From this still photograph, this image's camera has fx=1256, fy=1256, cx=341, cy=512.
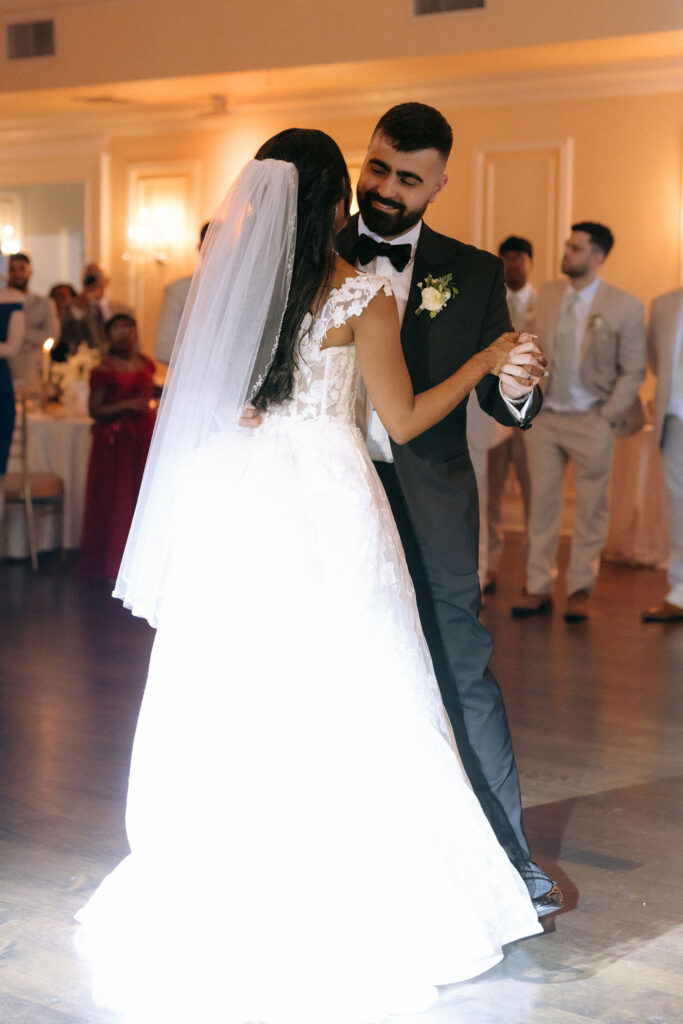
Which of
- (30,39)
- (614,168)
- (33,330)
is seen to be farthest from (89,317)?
(614,168)

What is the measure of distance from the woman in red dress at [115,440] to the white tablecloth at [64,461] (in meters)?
0.52

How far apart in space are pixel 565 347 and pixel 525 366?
3719 mm

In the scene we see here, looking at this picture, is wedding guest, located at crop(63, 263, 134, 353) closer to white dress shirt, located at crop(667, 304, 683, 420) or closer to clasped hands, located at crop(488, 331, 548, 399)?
white dress shirt, located at crop(667, 304, 683, 420)

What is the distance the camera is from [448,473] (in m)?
2.53

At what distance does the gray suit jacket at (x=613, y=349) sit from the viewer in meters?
5.77

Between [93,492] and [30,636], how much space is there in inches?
67.2

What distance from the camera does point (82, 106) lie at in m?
10.1

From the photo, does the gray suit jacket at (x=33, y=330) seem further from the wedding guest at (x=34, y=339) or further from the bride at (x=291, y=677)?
the bride at (x=291, y=677)

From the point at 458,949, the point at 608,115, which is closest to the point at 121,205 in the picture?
the point at 608,115

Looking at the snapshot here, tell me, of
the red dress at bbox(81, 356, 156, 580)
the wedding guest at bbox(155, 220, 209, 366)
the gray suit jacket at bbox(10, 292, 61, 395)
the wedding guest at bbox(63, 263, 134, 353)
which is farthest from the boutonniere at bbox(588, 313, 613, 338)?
the wedding guest at bbox(63, 263, 134, 353)

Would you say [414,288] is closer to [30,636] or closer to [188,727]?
[188,727]

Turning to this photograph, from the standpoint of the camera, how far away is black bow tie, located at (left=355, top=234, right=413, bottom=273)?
2.52m

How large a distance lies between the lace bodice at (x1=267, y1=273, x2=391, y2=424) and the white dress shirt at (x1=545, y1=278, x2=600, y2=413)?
3661 mm

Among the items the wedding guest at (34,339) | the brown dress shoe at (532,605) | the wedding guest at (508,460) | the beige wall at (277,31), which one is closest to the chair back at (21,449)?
the wedding guest at (34,339)
